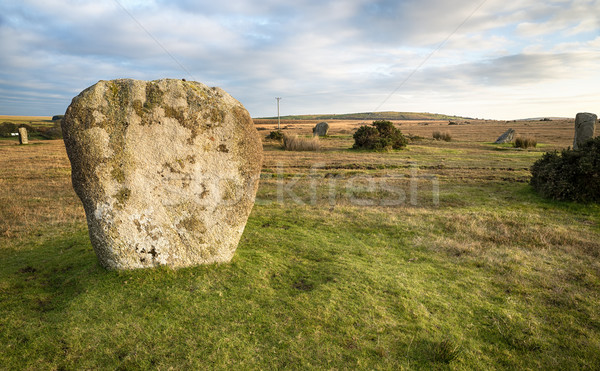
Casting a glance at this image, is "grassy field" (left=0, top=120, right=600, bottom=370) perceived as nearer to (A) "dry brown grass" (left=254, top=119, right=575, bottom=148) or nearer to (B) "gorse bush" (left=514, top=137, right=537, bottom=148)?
(B) "gorse bush" (left=514, top=137, right=537, bottom=148)

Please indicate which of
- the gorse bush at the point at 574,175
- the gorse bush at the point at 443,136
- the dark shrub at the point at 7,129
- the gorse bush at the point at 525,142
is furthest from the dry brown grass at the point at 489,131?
the dark shrub at the point at 7,129

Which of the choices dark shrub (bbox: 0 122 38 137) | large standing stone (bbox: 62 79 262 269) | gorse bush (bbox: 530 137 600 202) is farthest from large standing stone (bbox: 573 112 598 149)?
Answer: dark shrub (bbox: 0 122 38 137)

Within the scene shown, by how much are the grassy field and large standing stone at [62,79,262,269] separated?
0.55 m

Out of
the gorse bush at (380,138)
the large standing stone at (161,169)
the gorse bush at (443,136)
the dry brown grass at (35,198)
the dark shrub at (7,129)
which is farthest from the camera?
the dark shrub at (7,129)

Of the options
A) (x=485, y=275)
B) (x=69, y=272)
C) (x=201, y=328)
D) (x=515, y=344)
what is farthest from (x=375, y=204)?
(x=69, y=272)

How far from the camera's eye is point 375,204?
12.0m

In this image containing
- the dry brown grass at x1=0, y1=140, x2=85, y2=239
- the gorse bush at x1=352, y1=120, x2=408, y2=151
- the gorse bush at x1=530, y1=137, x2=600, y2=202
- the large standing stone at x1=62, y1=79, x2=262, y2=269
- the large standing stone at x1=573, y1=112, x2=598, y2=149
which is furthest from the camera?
the gorse bush at x1=352, y1=120, x2=408, y2=151

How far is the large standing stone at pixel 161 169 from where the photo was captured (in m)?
5.63

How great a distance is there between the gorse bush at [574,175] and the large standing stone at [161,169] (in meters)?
11.1

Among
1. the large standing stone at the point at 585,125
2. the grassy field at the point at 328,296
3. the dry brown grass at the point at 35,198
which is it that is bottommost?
the grassy field at the point at 328,296

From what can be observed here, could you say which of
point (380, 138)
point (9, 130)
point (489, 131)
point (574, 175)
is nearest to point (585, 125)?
point (574, 175)

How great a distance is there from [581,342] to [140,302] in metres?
6.58

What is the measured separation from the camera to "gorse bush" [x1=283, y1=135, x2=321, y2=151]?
1117 inches

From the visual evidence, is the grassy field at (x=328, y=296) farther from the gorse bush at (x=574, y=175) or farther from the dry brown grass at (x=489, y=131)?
the dry brown grass at (x=489, y=131)
